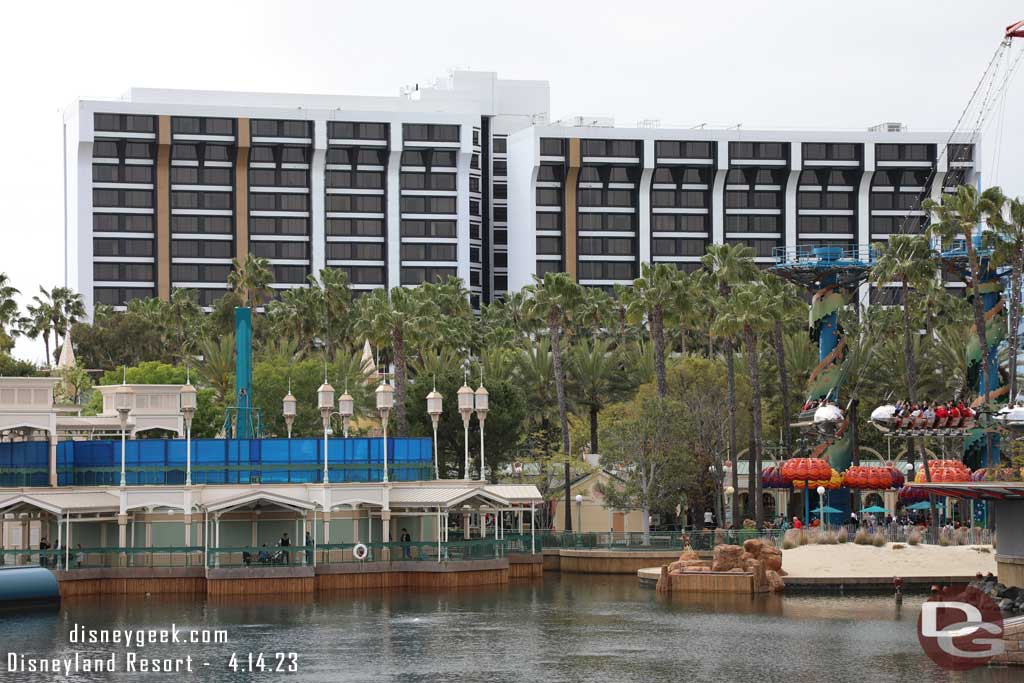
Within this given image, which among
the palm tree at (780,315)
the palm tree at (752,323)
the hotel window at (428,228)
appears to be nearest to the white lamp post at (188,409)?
the palm tree at (752,323)

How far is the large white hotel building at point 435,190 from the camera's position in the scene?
174000 mm

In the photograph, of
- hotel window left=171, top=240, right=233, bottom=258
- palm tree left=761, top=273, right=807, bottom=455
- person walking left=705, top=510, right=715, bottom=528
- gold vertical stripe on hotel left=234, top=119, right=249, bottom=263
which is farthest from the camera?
gold vertical stripe on hotel left=234, top=119, right=249, bottom=263

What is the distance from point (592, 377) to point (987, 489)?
190 feet

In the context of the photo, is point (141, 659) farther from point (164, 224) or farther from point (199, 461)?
point (164, 224)

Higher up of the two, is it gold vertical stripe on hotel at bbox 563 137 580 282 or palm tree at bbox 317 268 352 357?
gold vertical stripe on hotel at bbox 563 137 580 282

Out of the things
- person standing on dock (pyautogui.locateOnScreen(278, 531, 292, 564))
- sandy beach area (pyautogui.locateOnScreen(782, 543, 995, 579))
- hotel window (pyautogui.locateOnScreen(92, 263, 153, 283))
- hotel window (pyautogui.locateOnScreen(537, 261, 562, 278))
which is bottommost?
sandy beach area (pyautogui.locateOnScreen(782, 543, 995, 579))

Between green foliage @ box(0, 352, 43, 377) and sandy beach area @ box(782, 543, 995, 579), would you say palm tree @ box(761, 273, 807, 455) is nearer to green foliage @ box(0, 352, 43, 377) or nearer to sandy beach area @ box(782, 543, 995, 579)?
sandy beach area @ box(782, 543, 995, 579)

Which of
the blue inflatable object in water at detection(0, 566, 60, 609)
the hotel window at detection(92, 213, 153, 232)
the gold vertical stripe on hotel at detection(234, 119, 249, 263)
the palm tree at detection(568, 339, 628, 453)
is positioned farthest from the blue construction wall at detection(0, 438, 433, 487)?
the gold vertical stripe on hotel at detection(234, 119, 249, 263)

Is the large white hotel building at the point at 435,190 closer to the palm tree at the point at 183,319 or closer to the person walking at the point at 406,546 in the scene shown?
the palm tree at the point at 183,319

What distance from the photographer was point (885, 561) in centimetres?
7244

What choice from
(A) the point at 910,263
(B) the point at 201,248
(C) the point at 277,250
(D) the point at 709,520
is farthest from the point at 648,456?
(B) the point at 201,248

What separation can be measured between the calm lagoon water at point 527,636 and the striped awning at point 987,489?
481 centimetres

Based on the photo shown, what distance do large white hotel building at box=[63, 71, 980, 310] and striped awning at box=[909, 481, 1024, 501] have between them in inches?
4853

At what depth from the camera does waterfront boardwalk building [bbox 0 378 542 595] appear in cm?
7094
